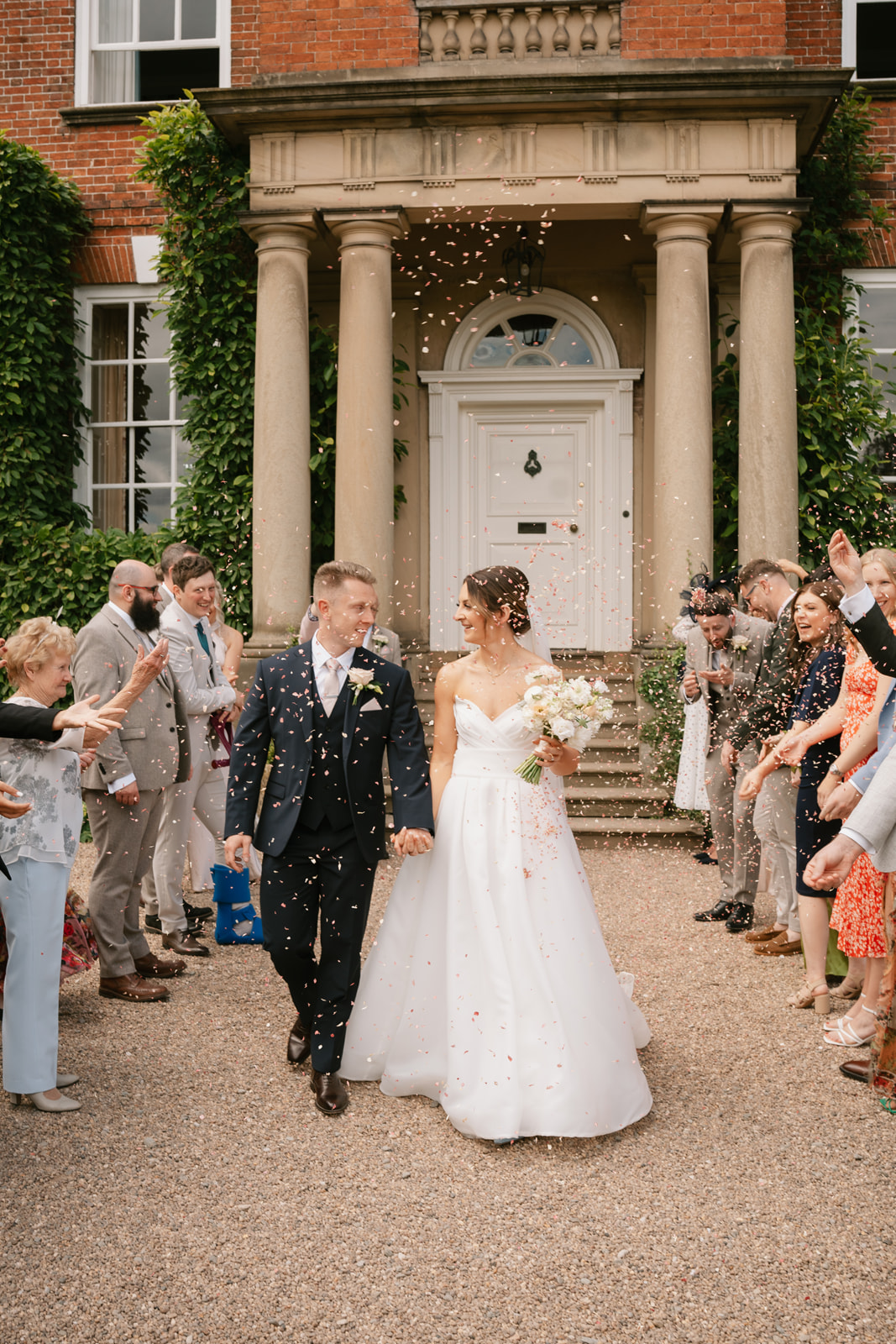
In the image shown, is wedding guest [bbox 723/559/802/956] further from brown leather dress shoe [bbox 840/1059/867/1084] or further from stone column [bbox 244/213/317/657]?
stone column [bbox 244/213/317/657]

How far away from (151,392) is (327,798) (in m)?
8.87

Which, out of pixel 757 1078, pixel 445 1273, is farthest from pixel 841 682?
pixel 445 1273

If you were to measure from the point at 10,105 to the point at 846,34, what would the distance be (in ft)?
27.0

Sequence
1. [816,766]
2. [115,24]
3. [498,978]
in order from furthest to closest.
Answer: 1. [115,24]
2. [816,766]
3. [498,978]

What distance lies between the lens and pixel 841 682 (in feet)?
16.8

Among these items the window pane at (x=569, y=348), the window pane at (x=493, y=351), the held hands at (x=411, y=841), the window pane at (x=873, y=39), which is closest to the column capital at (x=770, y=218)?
the window pane at (x=569, y=348)

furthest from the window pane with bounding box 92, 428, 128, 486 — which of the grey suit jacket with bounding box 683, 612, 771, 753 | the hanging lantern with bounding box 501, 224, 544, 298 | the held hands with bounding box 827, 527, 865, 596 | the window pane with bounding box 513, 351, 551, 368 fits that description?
the held hands with bounding box 827, 527, 865, 596

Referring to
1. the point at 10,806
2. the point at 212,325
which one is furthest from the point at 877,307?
the point at 10,806

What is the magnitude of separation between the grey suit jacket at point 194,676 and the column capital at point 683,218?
552 cm

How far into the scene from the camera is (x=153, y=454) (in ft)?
39.0

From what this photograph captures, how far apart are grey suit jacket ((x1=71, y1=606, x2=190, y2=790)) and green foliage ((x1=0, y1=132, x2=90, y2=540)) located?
6.32m

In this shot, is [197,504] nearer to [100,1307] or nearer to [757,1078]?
[757,1078]

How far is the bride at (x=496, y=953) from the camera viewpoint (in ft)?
12.5

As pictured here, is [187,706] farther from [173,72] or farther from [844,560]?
[173,72]
